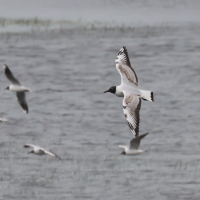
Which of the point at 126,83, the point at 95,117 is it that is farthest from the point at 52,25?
the point at 126,83

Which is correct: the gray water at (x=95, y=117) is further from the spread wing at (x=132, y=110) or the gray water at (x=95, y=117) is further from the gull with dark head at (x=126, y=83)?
the spread wing at (x=132, y=110)

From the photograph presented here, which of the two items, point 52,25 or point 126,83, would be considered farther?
point 52,25

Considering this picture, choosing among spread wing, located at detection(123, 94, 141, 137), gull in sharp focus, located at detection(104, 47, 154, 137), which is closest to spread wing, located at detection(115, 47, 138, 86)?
gull in sharp focus, located at detection(104, 47, 154, 137)

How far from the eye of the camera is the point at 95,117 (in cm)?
2355

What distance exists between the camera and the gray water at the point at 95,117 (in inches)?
630

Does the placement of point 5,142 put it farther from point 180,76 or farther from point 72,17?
point 72,17

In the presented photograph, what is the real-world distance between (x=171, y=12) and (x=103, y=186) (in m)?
42.2

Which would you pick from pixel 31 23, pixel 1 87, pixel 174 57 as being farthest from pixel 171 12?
pixel 1 87

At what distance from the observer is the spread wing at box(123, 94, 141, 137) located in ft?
36.3

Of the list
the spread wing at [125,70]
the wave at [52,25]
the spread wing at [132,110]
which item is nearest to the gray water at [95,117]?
the wave at [52,25]

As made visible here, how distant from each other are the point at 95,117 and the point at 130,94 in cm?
1167

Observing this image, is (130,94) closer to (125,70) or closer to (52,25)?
(125,70)

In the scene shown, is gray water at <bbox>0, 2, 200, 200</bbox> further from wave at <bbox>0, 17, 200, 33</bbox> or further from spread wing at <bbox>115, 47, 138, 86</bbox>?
spread wing at <bbox>115, 47, 138, 86</bbox>

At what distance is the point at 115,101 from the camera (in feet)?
88.0
